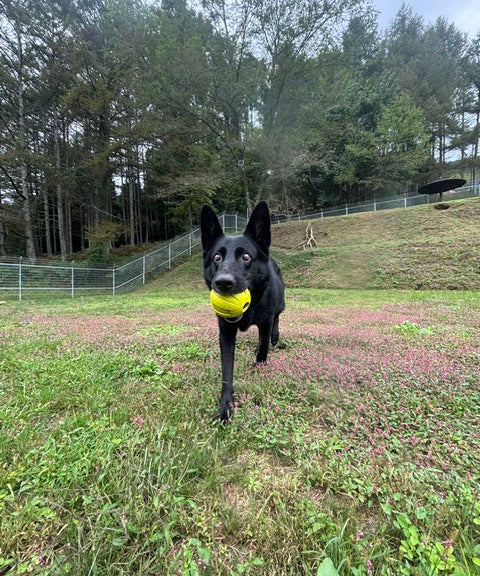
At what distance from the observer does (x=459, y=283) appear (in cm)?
1045

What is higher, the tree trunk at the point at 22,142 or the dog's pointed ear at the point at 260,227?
the tree trunk at the point at 22,142

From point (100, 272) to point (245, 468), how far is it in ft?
51.6

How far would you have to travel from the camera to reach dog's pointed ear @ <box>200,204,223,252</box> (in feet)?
8.26

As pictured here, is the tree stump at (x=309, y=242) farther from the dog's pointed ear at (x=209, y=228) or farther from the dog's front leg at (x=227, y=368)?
the dog's front leg at (x=227, y=368)

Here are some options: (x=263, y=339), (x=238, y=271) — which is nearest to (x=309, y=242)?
(x=263, y=339)

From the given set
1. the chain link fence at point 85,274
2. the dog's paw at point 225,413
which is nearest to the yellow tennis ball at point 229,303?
the dog's paw at point 225,413

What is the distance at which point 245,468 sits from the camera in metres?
1.48

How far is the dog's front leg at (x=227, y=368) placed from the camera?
197 centimetres

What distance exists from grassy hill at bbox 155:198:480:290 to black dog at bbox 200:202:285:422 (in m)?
10.6

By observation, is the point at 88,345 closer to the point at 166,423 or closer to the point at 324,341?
the point at 166,423

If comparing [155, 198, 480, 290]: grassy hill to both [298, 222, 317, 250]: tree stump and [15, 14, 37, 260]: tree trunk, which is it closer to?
[298, 222, 317, 250]: tree stump

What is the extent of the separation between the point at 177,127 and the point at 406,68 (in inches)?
1278

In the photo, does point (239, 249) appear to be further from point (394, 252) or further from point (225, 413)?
point (394, 252)

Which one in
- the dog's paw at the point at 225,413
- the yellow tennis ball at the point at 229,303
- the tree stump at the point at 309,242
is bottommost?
the dog's paw at the point at 225,413
